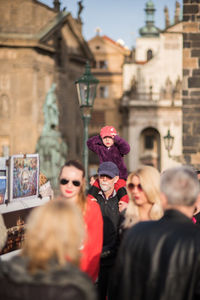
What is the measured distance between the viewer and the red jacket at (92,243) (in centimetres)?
414

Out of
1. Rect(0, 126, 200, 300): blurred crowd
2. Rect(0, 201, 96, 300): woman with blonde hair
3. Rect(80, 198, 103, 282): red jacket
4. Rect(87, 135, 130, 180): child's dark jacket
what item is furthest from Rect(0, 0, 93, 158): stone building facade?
Rect(0, 201, 96, 300): woman with blonde hair

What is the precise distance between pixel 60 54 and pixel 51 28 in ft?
9.69

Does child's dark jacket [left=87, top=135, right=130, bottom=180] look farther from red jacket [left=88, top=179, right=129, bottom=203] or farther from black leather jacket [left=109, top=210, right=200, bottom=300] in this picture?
black leather jacket [left=109, top=210, right=200, bottom=300]

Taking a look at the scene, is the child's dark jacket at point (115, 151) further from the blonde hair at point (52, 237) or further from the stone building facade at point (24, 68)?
the stone building facade at point (24, 68)

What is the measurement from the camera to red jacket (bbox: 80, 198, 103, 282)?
4.14 m

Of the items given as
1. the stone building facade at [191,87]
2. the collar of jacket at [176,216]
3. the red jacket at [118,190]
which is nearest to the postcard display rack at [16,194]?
the red jacket at [118,190]

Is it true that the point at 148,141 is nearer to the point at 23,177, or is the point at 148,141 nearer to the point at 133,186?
the point at 23,177

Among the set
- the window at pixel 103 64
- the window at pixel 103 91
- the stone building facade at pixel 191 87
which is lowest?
the stone building facade at pixel 191 87

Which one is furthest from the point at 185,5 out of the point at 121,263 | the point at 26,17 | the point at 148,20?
the point at 148,20

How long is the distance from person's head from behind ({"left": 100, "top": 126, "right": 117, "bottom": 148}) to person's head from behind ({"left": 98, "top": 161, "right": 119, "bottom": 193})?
3.35ft

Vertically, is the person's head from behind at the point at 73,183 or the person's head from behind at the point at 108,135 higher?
the person's head from behind at the point at 108,135

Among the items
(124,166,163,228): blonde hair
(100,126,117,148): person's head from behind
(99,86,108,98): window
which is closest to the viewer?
(124,166,163,228): blonde hair

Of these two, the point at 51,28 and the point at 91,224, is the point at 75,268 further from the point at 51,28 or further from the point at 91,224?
the point at 51,28

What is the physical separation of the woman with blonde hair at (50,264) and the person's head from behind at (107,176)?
303cm
